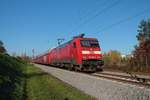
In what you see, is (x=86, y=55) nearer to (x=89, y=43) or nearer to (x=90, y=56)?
(x=90, y=56)

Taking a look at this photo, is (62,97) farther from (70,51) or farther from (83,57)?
(70,51)

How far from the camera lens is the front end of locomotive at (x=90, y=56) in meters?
26.6

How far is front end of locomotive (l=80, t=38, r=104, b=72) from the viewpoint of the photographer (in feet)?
87.2

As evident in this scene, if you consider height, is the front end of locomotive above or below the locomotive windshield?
below

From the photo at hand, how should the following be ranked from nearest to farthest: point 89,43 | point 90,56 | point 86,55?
point 86,55
point 90,56
point 89,43

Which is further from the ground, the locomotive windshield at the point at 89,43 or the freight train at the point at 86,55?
the locomotive windshield at the point at 89,43

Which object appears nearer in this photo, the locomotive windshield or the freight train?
the freight train

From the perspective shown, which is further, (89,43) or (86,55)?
(89,43)

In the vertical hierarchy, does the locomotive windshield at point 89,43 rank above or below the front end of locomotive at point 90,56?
above

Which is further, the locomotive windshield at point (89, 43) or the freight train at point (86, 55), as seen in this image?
the locomotive windshield at point (89, 43)

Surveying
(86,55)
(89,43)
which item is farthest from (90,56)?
(89,43)

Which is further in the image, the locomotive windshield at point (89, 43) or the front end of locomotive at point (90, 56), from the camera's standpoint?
the locomotive windshield at point (89, 43)

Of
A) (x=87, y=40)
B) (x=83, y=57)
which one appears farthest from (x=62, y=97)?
(x=87, y=40)

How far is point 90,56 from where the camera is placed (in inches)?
1061
